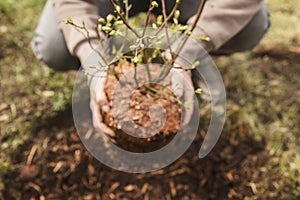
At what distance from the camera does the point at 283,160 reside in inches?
56.2

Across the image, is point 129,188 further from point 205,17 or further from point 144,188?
point 205,17

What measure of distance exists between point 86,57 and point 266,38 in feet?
3.49

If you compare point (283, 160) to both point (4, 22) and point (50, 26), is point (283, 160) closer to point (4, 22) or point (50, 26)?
point (50, 26)

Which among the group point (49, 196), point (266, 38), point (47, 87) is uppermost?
point (266, 38)


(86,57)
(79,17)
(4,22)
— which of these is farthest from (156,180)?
(4,22)

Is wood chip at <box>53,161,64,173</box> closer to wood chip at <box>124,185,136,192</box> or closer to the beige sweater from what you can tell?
wood chip at <box>124,185,136,192</box>

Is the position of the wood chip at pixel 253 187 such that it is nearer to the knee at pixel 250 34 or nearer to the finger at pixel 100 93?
the knee at pixel 250 34

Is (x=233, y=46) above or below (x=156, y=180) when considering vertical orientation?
above

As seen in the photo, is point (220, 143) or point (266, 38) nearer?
point (220, 143)

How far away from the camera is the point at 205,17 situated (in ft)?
3.85

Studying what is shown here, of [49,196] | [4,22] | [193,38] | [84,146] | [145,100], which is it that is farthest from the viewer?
[4,22]

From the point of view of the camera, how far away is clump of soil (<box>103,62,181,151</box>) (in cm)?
100

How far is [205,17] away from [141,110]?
0.39 m

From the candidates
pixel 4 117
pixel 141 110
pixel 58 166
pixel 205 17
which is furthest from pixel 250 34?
pixel 4 117
